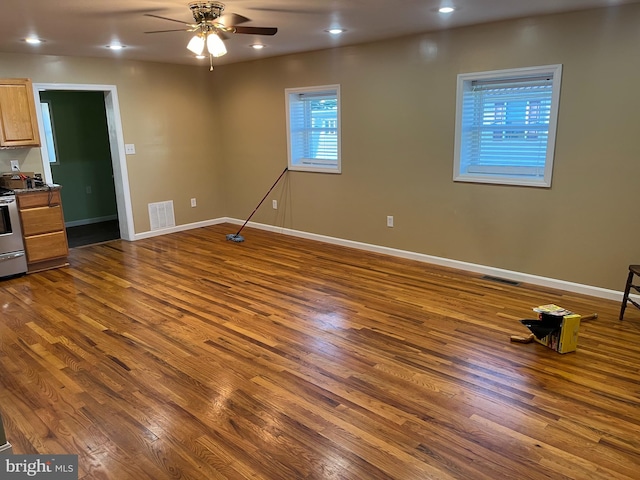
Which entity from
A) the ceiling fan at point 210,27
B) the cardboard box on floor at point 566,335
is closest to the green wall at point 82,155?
the ceiling fan at point 210,27

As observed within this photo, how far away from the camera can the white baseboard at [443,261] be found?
418cm

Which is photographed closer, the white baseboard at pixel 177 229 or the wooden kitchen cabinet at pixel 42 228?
the wooden kitchen cabinet at pixel 42 228

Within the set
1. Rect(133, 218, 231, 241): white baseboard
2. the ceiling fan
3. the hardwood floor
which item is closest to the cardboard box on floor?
the hardwood floor

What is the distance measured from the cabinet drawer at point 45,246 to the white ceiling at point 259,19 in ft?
6.37

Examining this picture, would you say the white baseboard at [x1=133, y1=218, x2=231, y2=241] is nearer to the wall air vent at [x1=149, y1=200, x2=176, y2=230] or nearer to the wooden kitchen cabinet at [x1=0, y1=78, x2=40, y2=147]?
the wall air vent at [x1=149, y1=200, x2=176, y2=230]

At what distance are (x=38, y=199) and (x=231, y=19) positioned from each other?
292 centimetres

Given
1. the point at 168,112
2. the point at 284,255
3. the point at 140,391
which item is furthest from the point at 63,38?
the point at 140,391

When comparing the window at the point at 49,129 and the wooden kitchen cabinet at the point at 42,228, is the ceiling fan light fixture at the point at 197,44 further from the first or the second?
the window at the point at 49,129

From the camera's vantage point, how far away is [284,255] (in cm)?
567

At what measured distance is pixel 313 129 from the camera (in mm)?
6215

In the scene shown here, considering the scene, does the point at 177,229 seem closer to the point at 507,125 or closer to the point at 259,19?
the point at 259,19

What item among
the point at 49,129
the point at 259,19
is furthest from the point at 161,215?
the point at 259,19

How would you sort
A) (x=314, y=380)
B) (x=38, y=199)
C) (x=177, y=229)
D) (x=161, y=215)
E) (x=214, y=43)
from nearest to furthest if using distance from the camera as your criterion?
(x=314, y=380)
(x=214, y=43)
(x=38, y=199)
(x=161, y=215)
(x=177, y=229)

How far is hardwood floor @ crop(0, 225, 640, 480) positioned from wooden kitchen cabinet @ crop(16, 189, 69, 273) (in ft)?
1.31
